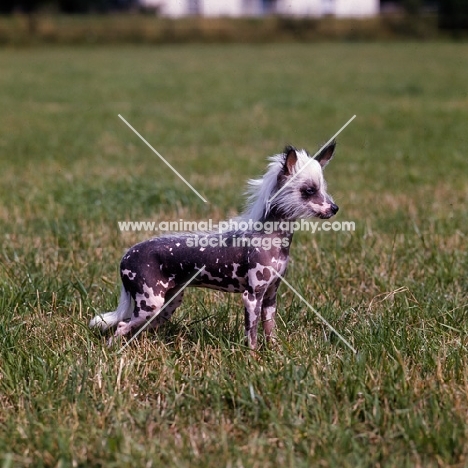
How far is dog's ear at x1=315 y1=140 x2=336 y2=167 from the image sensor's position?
353 centimetres

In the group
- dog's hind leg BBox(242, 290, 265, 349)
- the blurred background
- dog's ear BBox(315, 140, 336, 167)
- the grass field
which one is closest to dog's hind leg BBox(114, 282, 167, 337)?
the grass field

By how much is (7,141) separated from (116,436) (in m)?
10.1

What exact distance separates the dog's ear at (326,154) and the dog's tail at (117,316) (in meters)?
1.10

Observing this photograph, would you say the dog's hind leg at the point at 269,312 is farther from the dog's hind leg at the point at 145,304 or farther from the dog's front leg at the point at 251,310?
the dog's hind leg at the point at 145,304

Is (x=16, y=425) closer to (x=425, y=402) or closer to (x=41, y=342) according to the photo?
(x=41, y=342)

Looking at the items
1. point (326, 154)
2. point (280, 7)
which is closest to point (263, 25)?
point (280, 7)

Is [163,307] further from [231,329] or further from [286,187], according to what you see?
[286,187]

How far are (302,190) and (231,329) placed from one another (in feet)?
3.12

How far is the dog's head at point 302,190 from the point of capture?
3.47 meters

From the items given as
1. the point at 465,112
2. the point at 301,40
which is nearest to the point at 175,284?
the point at 465,112

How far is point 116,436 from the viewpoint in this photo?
2.94m

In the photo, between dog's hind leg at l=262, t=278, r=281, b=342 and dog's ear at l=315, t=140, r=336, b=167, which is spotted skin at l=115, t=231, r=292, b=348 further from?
dog's ear at l=315, t=140, r=336, b=167

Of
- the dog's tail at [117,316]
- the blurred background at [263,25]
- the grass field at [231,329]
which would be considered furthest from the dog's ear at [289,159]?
the blurred background at [263,25]

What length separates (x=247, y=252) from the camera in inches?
140
